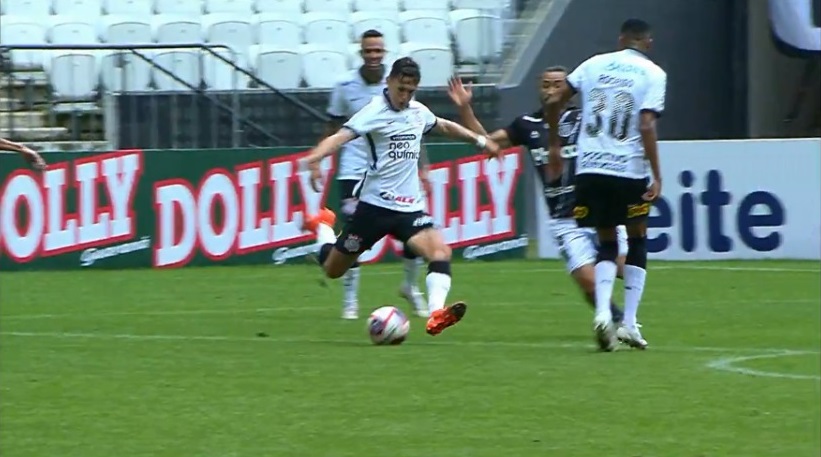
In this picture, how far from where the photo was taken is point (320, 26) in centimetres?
2459

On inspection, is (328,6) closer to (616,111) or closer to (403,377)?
(616,111)

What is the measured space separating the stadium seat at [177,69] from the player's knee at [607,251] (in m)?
11.3

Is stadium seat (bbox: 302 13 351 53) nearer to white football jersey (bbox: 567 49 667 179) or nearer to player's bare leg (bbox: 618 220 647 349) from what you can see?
player's bare leg (bbox: 618 220 647 349)

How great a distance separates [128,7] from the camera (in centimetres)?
2473

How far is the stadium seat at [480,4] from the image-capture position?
25.5 m

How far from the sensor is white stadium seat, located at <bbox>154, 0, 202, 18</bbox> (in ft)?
81.6

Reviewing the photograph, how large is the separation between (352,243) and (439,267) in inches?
26.0

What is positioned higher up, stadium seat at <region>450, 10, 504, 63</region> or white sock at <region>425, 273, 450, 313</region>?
stadium seat at <region>450, 10, 504, 63</region>

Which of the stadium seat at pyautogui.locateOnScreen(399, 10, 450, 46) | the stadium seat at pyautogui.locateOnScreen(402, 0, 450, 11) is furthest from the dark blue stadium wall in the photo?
the stadium seat at pyautogui.locateOnScreen(402, 0, 450, 11)

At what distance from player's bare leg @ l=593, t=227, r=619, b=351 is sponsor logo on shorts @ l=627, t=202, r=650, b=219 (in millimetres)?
173

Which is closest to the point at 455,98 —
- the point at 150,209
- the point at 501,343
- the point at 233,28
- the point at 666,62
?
the point at 501,343

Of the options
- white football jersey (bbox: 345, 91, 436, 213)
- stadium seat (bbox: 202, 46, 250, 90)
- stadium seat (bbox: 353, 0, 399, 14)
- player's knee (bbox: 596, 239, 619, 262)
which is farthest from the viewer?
stadium seat (bbox: 353, 0, 399, 14)

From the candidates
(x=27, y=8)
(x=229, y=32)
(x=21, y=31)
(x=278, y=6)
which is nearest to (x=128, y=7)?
(x=27, y=8)

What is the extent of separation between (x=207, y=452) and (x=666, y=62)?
19.4 meters
